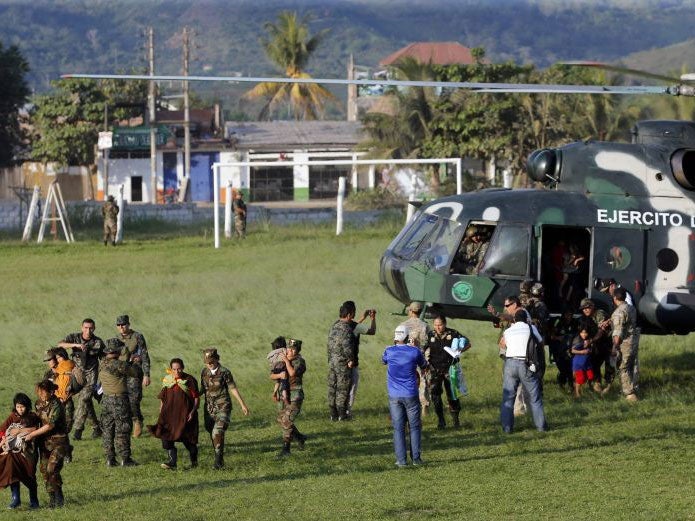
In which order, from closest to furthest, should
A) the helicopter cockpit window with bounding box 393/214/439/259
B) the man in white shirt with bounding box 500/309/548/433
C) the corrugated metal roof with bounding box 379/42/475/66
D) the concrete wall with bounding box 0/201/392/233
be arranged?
the man in white shirt with bounding box 500/309/548/433 → the helicopter cockpit window with bounding box 393/214/439/259 → the concrete wall with bounding box 0/201/392/233 → the corrugated metal roof with bounding box 379/42/475/66

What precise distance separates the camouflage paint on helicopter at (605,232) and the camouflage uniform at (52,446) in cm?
662

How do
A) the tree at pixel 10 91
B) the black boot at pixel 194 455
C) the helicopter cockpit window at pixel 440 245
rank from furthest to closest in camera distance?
the tree at pixel 10 91 < the helicopter cockpit window at pixel 440 245 < the black boot at pixel 194 455

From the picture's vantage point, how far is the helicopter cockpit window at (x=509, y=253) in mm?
18812

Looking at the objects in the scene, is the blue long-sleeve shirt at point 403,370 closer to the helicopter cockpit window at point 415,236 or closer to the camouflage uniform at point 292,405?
the camouflage uniform at point 292,405

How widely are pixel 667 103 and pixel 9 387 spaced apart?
168 feet

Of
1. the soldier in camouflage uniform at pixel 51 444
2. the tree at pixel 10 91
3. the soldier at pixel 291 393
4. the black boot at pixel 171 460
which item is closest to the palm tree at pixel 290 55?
the tree at pixel 10 91

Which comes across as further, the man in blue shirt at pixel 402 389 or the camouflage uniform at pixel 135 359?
the camouflage uniform at pixel 135 359

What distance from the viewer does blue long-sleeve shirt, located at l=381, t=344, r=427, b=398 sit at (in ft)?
49.5

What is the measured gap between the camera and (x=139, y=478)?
15.2 metres

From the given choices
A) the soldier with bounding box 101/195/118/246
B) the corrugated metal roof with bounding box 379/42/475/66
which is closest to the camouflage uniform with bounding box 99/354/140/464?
the soldier with bounding box 101/195/118/246

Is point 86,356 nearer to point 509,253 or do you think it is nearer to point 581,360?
point 509,253

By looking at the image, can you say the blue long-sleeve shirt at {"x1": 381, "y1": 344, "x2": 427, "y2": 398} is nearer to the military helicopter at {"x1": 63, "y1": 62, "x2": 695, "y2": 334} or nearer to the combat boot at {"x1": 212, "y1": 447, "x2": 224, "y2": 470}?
the combat boot at {"x1": 212, "y1": 447, "x2": 224, "y2": 470}

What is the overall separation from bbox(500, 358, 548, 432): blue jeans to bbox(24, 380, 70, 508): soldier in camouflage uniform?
18.7ft

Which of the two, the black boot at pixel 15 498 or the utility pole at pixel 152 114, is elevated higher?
the utility pole at pixel 152 114
